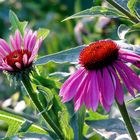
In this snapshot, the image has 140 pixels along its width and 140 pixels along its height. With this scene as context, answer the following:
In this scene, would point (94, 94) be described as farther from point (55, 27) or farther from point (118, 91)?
point (55, 27)

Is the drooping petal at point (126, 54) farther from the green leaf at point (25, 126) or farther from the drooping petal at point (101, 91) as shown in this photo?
the green leaf at point (25, 126)

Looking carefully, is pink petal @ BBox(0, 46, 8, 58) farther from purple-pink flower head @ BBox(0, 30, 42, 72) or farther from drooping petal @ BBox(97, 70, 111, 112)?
drooping petal @ BBox(97, 70, 111, 112)

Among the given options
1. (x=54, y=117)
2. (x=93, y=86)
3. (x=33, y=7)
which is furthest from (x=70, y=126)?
(x=33, y=7)

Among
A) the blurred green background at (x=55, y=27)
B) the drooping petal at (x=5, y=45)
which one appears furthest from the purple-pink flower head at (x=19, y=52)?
the blurred green background at (x=55, y=27)

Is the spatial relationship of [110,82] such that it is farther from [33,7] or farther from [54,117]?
[33,7]

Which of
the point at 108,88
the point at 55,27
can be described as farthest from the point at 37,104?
the point at 55,27

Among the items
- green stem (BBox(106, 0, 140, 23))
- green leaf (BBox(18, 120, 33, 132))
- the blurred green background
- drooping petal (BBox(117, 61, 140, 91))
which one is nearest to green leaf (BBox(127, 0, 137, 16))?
green stem (BBox(106, 0, 140, 23))

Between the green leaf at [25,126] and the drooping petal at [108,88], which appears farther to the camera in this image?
the green leaf at [25,126]
